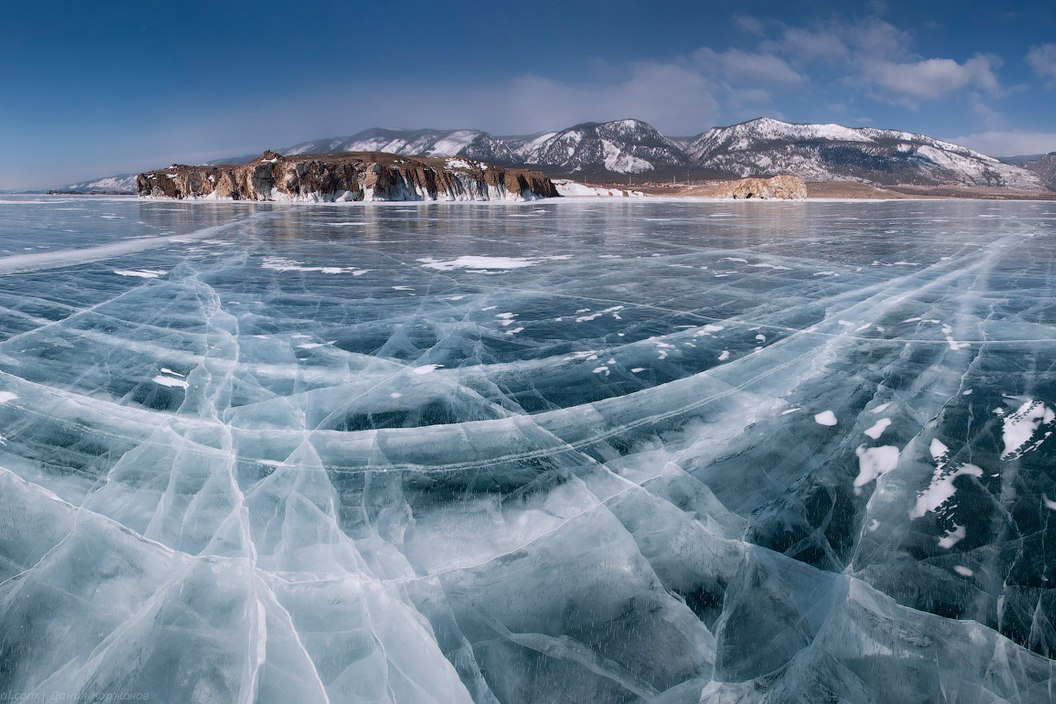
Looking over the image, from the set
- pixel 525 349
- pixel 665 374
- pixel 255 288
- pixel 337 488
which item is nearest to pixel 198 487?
pixel 337 488

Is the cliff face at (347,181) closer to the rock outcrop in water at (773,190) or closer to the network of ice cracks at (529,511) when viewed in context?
the rock outcrop in water at (773,190)

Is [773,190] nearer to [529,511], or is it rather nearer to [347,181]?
[347,181]

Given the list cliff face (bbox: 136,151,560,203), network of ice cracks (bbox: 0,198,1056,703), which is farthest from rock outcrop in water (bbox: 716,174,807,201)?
network of ice cracks (bbox: 0,198,1056,703)

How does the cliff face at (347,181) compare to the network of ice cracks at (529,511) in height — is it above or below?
above

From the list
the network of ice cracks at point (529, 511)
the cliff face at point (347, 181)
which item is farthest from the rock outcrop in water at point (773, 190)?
the network of ice cracks at point (529, 511)

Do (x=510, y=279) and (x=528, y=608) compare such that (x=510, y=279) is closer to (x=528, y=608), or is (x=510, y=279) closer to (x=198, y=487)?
(x=198, y=487)

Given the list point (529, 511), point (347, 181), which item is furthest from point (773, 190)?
point (529, 511)
